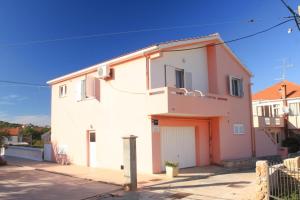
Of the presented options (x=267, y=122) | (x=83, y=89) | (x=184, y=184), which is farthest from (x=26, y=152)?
(x=267, y=122)

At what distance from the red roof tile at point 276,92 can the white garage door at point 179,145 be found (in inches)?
874

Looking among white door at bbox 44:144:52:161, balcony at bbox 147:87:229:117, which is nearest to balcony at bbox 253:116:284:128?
balcony at bbox 147:87:229:117

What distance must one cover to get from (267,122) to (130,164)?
22065mm

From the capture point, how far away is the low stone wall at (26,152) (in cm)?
2643

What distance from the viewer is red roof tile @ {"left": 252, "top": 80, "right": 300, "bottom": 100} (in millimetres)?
37000

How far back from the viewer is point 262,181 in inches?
382

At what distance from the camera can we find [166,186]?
13156 mm

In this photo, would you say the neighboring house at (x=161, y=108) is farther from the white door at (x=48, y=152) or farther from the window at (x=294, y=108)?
the window at (x=294, y=108)

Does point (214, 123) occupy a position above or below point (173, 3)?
below

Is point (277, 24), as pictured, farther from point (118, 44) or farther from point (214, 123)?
point (118, 44)

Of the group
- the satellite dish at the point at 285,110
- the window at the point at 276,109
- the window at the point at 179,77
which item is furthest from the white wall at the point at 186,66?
the window at the point at 276,109

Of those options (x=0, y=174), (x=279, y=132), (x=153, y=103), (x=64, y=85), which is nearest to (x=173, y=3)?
(x=153, y=103)

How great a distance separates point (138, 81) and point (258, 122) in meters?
16.0

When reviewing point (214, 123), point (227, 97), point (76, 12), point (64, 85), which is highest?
point (76, 12)
